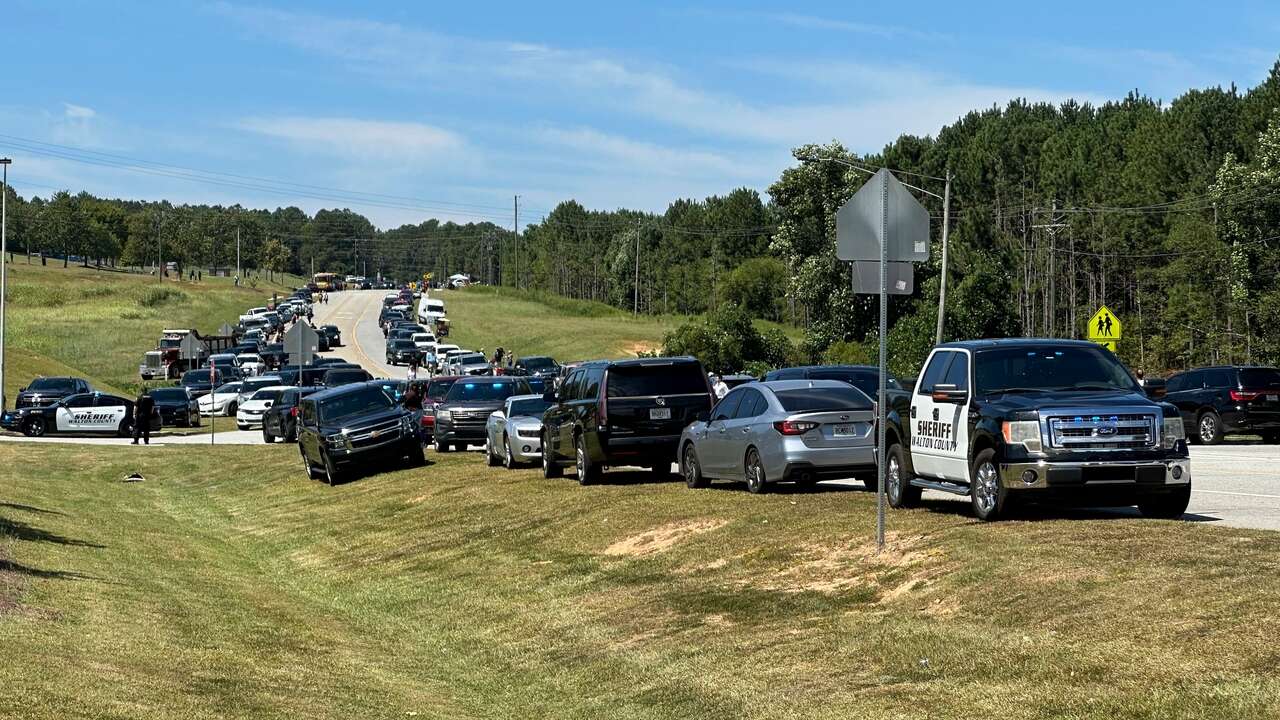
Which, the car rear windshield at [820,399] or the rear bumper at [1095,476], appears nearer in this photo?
the rear bumper at [1095,476]

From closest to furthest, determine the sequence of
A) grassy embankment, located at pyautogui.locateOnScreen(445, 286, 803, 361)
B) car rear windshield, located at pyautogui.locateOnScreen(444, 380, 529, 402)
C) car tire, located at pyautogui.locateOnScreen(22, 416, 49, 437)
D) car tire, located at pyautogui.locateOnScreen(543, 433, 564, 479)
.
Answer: car tire, located at pyautogui.locateOnScreen(543, 433, 564, 479)
car rear windshield, located at pyautogui.locateOnScreen(444, 380, 529, 402)
car tire, located at pyautogui.locateOnScreen(22, 416, 49, 437)
grassy embankment, located at pyautogui.locateOnScreen(445, 286, 803, 361)

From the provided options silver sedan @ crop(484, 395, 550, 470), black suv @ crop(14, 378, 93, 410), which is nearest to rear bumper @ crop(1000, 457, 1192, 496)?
silver sedan @ crop(484, 395, 550, 470)

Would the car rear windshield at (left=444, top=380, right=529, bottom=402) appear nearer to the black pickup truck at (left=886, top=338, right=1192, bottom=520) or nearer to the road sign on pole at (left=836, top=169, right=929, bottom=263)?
the black pickup truck at (left=886, top=338, right=1192, bottom=520)

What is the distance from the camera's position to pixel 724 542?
741 inches

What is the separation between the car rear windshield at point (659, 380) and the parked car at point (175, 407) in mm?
38828

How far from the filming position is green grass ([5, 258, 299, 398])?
92.6 m

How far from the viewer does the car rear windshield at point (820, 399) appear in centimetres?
2206

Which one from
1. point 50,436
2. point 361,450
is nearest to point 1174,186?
point 50,436

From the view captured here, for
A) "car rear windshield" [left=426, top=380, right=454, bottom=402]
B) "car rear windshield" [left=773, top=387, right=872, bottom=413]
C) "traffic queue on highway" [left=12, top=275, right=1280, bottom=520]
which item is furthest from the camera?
"car rear windshield" [left=426, top=380, right=454, bottom=402]

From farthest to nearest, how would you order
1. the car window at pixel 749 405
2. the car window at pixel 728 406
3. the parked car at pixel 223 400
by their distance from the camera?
1. the parked car at pixel 223 400
2. the car window at pixel 728 406
3. the car window at pixel 749 405

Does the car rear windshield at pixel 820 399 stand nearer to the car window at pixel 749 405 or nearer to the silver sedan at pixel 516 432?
the car window at pixel 749 405

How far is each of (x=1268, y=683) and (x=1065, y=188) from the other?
109 m

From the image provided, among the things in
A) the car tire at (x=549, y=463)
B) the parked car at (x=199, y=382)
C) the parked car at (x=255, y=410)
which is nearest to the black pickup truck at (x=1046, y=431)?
the car tire at (x=549, y=463)

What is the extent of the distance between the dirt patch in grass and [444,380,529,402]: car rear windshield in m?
20.3
